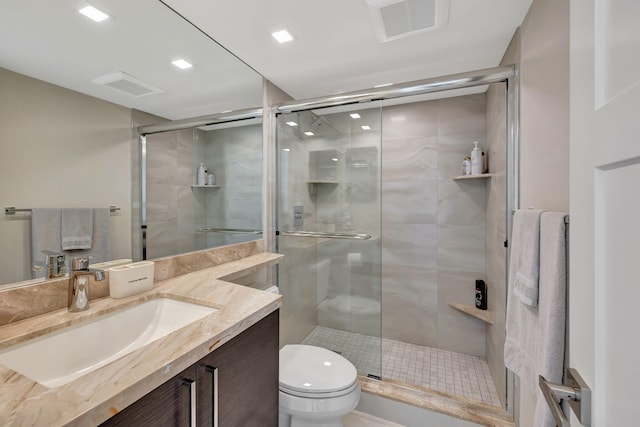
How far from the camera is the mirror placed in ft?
2.61

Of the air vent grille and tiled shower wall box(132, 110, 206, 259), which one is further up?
the air vent grille

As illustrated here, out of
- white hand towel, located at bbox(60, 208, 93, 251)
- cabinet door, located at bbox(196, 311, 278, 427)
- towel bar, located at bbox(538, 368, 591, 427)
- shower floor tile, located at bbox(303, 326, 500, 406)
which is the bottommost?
shower floor tile, located at bbox(303, 326, 500, 406)

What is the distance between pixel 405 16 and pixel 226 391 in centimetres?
168

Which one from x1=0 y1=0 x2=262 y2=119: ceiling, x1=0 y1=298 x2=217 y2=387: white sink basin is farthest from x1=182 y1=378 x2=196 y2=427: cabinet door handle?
x1=0 y1=0 x2=262 y2=119: ceiling

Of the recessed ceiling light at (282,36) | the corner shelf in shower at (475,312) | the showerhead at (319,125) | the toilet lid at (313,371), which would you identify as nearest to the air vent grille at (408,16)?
the recessed ceiling light at (282,36)

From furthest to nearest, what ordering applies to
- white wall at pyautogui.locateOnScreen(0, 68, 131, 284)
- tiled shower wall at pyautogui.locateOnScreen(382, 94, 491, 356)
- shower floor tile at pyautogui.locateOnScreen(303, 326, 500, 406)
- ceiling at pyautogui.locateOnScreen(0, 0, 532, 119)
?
tiled shower wall at pyautogui.locateOnScreen(382, 94, 491, 356) < shower floor tile at pyautogui.locateOnScreen(303, 326, 500, 406) < ceiling at pyautogui.locateOnScreen(0, 0, 532, 119) < white wall at pyautogui.locateOnScreen(0, 68, 131, 284)

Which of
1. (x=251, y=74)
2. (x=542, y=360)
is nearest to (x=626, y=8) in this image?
(x=542, y=360)

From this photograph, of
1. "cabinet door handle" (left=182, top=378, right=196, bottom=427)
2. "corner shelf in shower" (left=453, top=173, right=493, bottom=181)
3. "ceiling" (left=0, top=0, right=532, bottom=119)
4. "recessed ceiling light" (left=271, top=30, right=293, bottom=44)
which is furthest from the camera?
"corner shelf in shower" (left=453, top=173, right=493, bottom=181)

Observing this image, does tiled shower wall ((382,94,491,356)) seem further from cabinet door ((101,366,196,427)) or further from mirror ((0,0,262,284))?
cabinet door ((101,366,196,427))

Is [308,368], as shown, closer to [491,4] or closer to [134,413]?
[134,413]

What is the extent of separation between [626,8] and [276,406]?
1339 mm

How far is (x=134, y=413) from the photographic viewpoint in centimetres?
52

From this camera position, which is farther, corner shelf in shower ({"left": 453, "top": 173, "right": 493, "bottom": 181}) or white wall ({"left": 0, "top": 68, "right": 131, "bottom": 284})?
corner shelf in shower ({"left": 453, "top": 173, "right": 493, "bottom": 181})

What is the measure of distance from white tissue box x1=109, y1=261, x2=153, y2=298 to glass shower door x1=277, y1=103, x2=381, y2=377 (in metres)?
1.06
